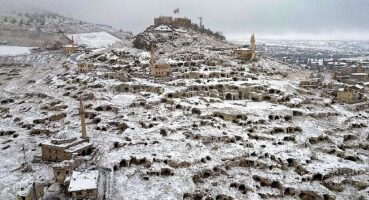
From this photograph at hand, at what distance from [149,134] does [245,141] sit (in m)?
13.3

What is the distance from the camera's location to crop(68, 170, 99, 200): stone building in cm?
3569

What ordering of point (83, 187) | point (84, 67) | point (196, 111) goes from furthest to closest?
1. point (84, 67)
2. point (196, 111)
3. point (83, 187)

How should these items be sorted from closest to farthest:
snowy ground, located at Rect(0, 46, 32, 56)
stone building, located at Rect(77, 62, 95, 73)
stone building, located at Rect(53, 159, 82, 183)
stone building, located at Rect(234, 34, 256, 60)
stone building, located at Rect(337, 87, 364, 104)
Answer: stone building, located at Rect(53, 159, 82, 183)
stone building, located at Rect(337, 87, 364, 104)
stone building, located at Rect(77, 62, 95, 73)
stone building, located at Rect(234, 34, 256, 60)
snowy ground, located at Rect(0, 46, 32, 56)

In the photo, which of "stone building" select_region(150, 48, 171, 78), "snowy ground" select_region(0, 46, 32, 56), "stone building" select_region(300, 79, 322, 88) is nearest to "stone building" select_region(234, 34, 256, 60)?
"stone building" select_region(300, 79, 322, 88)

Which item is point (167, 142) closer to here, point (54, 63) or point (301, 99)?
point (301, 99)

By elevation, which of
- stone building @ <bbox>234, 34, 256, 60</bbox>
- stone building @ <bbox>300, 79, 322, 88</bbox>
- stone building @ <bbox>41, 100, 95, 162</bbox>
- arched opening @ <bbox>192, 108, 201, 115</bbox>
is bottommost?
stone building @ <bbox>41, 100, 95, 162</bbox>

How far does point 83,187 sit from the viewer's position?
35.8 metres

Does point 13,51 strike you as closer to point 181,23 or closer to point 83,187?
point 181,23

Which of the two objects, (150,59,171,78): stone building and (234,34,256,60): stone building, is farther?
(234,34,256,60): stone building

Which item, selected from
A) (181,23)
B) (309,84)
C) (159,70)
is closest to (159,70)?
(159,70)

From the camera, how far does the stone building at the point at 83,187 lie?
35.7m

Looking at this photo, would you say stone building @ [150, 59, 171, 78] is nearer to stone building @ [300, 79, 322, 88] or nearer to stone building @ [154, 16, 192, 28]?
stone building @ [300, 79, 322, 88]

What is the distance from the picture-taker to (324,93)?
78.4 metres

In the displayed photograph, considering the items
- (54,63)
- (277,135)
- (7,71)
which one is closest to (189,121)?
(277,135)
